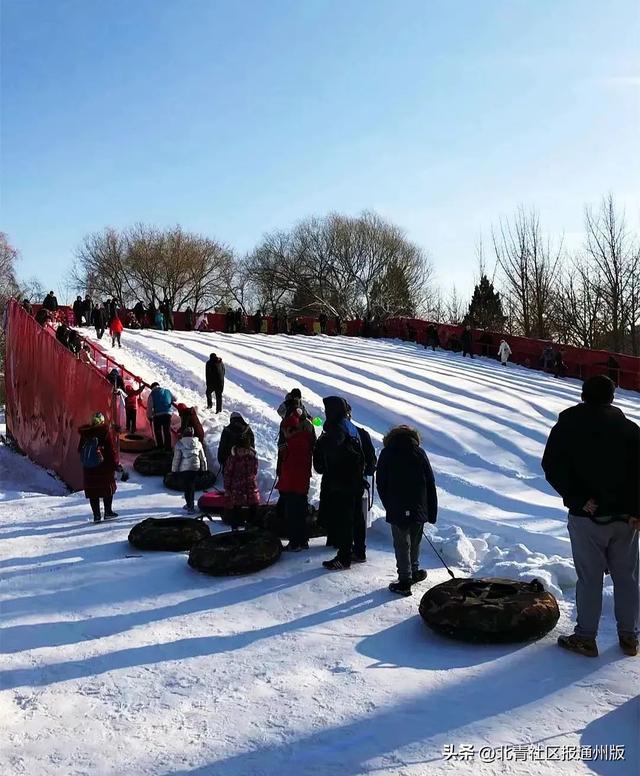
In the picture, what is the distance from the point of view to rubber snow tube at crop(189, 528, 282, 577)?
20.1 feet

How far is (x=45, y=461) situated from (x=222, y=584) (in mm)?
10784

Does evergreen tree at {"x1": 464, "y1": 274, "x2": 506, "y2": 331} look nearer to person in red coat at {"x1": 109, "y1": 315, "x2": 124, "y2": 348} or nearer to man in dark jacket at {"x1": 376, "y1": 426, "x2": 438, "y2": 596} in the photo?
person in red coat at {"x1": 109, "y1": 315, "x2": 124, "y2": 348}

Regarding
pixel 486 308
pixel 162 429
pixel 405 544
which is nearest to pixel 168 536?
pixel 405 544

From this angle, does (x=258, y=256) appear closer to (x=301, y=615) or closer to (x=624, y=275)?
(x=624, y=275)

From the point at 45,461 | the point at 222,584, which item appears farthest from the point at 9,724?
the point at 45,461

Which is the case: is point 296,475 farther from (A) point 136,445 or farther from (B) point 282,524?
(A) point 136,445

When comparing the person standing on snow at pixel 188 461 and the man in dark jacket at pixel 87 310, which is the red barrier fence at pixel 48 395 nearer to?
the person standing on snow at pixel 188 461

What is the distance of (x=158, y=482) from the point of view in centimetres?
1051

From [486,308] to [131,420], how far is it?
39.0 metres

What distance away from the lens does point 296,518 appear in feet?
22.3

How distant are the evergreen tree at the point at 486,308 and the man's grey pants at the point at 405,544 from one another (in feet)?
132

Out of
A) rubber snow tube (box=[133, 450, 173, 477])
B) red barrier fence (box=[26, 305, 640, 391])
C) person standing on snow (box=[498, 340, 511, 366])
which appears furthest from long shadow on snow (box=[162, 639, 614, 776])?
person standing on snow (box=[498, 340, 511, 366])

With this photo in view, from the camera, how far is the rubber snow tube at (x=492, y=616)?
179 inches

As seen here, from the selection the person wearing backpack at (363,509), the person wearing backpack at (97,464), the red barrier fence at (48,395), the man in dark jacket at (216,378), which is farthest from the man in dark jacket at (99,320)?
the person wearing backpack at (363,509)
